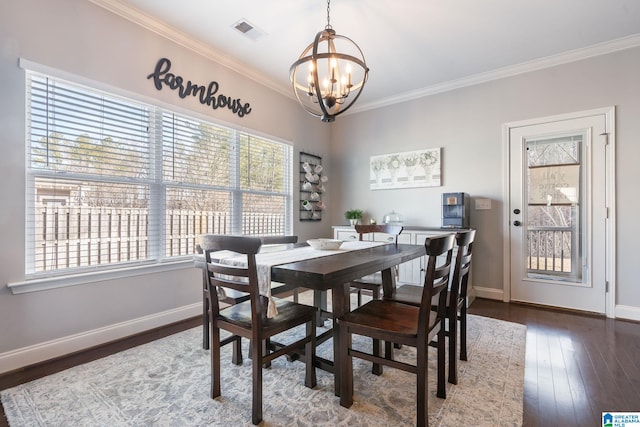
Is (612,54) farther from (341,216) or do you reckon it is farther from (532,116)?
(341,216)

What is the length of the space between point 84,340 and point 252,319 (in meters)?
1.73

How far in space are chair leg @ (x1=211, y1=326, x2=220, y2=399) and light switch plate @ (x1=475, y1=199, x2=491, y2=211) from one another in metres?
3.36

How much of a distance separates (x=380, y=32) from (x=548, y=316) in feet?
10.8

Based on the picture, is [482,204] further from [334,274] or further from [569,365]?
[334,274]

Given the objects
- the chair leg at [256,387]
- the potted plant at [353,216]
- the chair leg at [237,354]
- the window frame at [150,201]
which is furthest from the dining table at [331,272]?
the potted plant at [353,216]

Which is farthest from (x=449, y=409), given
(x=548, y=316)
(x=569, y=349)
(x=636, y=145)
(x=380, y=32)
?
(x=636, y=145)

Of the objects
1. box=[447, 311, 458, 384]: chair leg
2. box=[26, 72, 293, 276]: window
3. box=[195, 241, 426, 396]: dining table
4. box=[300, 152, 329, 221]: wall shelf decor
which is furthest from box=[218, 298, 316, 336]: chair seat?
box=[300, 152, 329, 221]: wall shelf decor

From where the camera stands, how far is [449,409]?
1591 millimetres

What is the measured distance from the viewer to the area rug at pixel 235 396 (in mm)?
1516

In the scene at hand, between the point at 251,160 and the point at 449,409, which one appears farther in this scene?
the point at 251,160

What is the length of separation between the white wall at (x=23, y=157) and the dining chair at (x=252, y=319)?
1.27 m

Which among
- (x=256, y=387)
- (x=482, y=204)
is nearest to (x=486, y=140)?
(x=482, y=204)

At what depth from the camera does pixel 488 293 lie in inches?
145

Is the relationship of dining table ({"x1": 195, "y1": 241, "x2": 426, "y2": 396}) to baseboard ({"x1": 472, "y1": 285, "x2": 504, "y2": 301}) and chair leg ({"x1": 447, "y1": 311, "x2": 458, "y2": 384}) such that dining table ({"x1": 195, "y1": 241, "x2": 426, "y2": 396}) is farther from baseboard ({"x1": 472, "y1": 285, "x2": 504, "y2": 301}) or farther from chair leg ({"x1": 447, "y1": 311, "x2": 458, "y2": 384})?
baseboard ({"x1": 472, "y1": 285, "x2": 504, "y2": 301})
